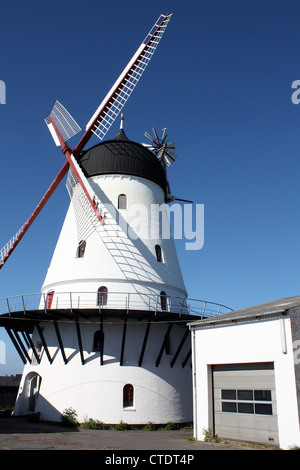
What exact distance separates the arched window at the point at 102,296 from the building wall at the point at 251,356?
6069mm

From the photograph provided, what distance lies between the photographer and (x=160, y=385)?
1948 centimetres

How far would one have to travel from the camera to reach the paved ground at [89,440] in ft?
39.5

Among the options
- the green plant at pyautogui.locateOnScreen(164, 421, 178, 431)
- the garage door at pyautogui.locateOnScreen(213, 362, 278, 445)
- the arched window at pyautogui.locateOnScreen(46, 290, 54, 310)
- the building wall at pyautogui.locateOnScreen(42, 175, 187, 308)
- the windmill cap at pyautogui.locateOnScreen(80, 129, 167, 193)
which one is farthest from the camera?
the windmill cap at pyautogui.locateOnScreen(80, 129, 167, 193)

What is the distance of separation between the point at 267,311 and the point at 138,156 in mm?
13729

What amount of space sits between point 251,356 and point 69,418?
9.89 meters

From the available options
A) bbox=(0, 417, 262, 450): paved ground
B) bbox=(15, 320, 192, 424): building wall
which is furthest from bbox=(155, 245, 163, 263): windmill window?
bbox=(0, 417, 262, 450): paved ground

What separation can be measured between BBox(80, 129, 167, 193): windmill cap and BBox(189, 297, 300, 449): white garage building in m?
11.1

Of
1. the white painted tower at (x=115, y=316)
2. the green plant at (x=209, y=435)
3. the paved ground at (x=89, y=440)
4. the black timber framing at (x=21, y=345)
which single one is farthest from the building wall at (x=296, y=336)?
the black timber framing at (x=21, y=345)

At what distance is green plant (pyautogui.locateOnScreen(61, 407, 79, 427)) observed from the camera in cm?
1816

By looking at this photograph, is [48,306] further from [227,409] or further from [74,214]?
[227,409]

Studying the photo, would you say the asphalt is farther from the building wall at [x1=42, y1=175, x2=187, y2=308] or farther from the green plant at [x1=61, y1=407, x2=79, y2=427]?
the building wall at [x1=42, y1=175, x2=187, y2=308]

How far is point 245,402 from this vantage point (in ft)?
42.9

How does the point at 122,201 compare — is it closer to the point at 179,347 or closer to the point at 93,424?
the point at 179,347
